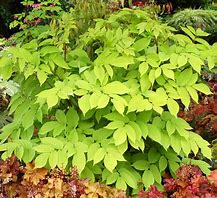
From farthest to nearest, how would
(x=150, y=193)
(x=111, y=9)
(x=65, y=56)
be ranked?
(x=111, y=9) → (x=65, y=56) → (x=150, y=193)

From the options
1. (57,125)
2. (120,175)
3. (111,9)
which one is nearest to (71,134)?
(57,125)

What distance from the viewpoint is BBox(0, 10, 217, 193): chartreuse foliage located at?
8.82ft

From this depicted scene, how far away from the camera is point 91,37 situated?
3.01m

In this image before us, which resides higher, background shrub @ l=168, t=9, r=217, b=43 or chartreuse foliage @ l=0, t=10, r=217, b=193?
chartreuse foliage @ l=0, t=10, r=217, b=193

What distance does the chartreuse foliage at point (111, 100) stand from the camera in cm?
269

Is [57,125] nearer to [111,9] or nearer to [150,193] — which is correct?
[150,193]

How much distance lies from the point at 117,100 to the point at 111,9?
4.08ft

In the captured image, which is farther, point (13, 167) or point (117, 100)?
point (13, 167)

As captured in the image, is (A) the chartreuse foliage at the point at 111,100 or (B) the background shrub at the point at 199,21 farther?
(B) the background shrub at the point at 199,21

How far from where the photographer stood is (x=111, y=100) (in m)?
2.62

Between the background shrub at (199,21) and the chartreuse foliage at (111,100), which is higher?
the chartreuse foliage at (111,100)

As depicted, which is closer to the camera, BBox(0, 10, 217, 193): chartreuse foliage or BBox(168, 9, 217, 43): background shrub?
BBox(0, 10, 217, 193): chartreuse foliage

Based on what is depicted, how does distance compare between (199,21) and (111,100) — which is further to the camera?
(199,21)

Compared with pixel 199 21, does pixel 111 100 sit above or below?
above
